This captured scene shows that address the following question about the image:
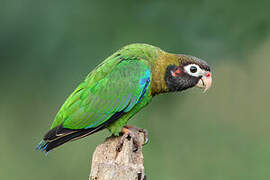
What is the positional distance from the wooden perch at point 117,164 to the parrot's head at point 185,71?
1.14 meters

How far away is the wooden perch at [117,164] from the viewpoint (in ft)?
10.4

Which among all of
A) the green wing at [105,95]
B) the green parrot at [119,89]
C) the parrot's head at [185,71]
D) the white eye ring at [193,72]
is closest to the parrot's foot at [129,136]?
the green parrot at [119,89]

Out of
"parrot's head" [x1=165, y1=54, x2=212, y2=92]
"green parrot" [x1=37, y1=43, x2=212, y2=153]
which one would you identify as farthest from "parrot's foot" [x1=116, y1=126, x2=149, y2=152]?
"parrot's head" [x1=165, y1=54, x2=212, y2=92]

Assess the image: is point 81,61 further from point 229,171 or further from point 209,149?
point 229,171

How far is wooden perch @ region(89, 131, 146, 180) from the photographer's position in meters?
3.16

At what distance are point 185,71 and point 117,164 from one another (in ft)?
5.69

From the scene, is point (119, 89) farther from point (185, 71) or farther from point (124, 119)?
point (185, 71)

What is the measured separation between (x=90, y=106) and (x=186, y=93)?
10.4 ft

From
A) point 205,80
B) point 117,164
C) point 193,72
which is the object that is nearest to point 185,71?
point 193,72

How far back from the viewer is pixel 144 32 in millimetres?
7297

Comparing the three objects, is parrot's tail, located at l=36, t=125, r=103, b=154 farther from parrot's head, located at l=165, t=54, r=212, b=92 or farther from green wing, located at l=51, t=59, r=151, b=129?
parrot's head, located at l=165, t=54, r=212, b=92

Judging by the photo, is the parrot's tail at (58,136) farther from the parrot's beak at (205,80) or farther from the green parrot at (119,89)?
the parrot's beak at (205,80)

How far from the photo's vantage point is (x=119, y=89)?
172 inches

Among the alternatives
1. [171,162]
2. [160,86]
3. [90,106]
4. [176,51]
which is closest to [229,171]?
[171,162]
